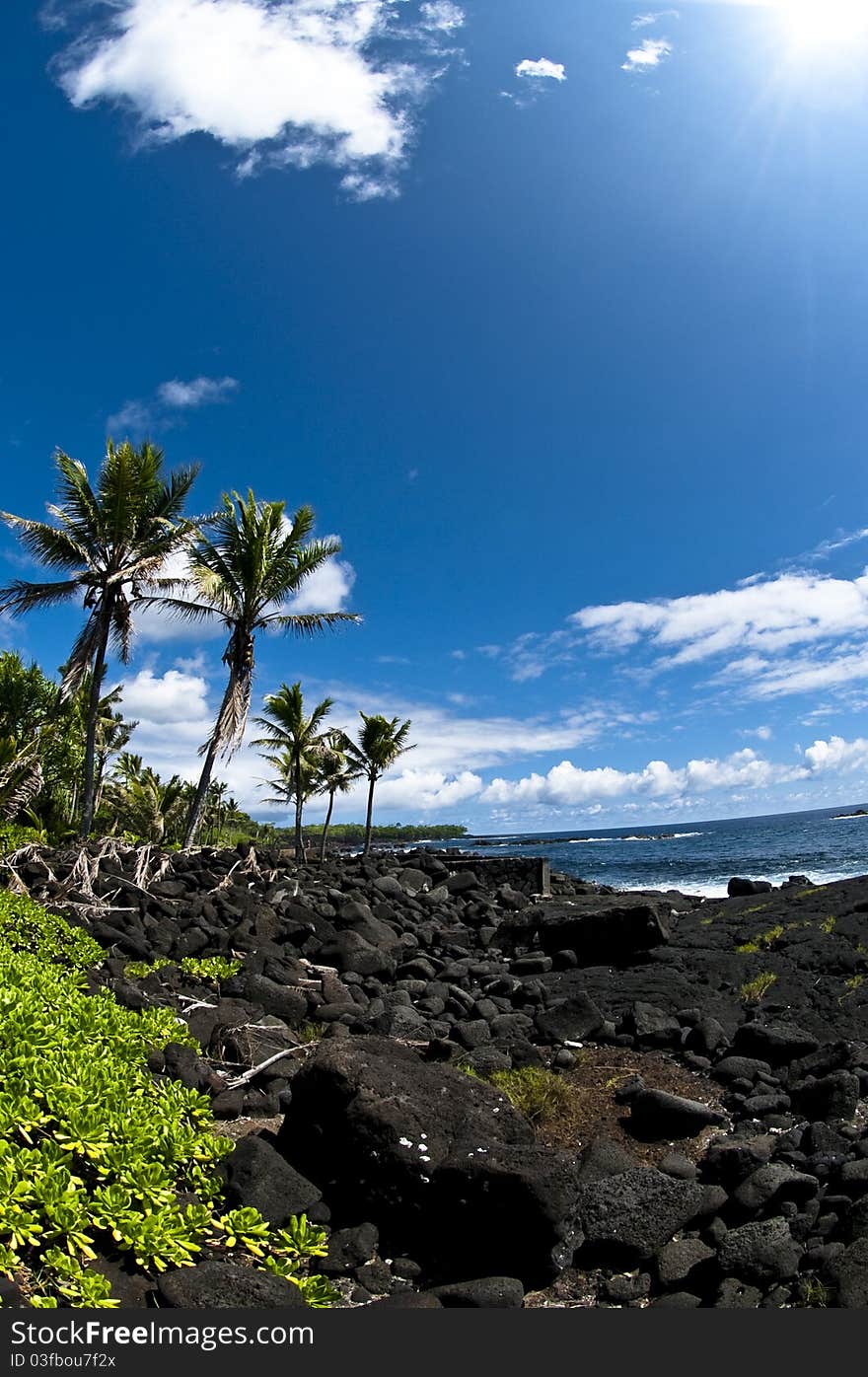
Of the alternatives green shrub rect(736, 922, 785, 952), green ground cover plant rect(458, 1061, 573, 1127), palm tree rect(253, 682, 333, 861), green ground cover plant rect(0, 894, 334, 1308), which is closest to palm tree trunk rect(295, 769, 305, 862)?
palm tree rect(253, 682, 333, 861)

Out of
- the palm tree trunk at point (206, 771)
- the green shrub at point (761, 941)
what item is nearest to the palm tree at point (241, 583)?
the palm tree trunk at point (206, 771)

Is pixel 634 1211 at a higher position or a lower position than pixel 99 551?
lower

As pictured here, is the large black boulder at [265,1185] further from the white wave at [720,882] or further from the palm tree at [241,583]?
the white wave at [720,882]

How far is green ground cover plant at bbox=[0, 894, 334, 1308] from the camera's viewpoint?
304 cm

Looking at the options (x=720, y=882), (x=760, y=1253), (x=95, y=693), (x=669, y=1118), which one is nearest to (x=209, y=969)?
(x=669, y=1118)

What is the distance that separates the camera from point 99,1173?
11.8 ft

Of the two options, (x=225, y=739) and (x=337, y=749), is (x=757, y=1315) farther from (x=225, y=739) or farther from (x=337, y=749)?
(x=337, y=749)

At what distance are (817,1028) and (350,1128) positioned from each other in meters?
6.02

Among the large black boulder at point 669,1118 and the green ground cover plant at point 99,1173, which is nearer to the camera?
the green ground cover plant at point 99,1173

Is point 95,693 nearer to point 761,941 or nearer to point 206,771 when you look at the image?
point 206,771

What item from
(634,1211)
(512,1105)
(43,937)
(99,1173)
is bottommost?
(634,1211)

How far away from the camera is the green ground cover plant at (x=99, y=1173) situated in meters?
3.04

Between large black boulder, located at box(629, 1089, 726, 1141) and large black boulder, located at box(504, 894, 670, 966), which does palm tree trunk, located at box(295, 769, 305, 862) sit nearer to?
large black boulder, located at box(504, 894, 670, 966)

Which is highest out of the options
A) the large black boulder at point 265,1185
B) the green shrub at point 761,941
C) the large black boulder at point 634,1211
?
the large black boulder at point 265,1185
